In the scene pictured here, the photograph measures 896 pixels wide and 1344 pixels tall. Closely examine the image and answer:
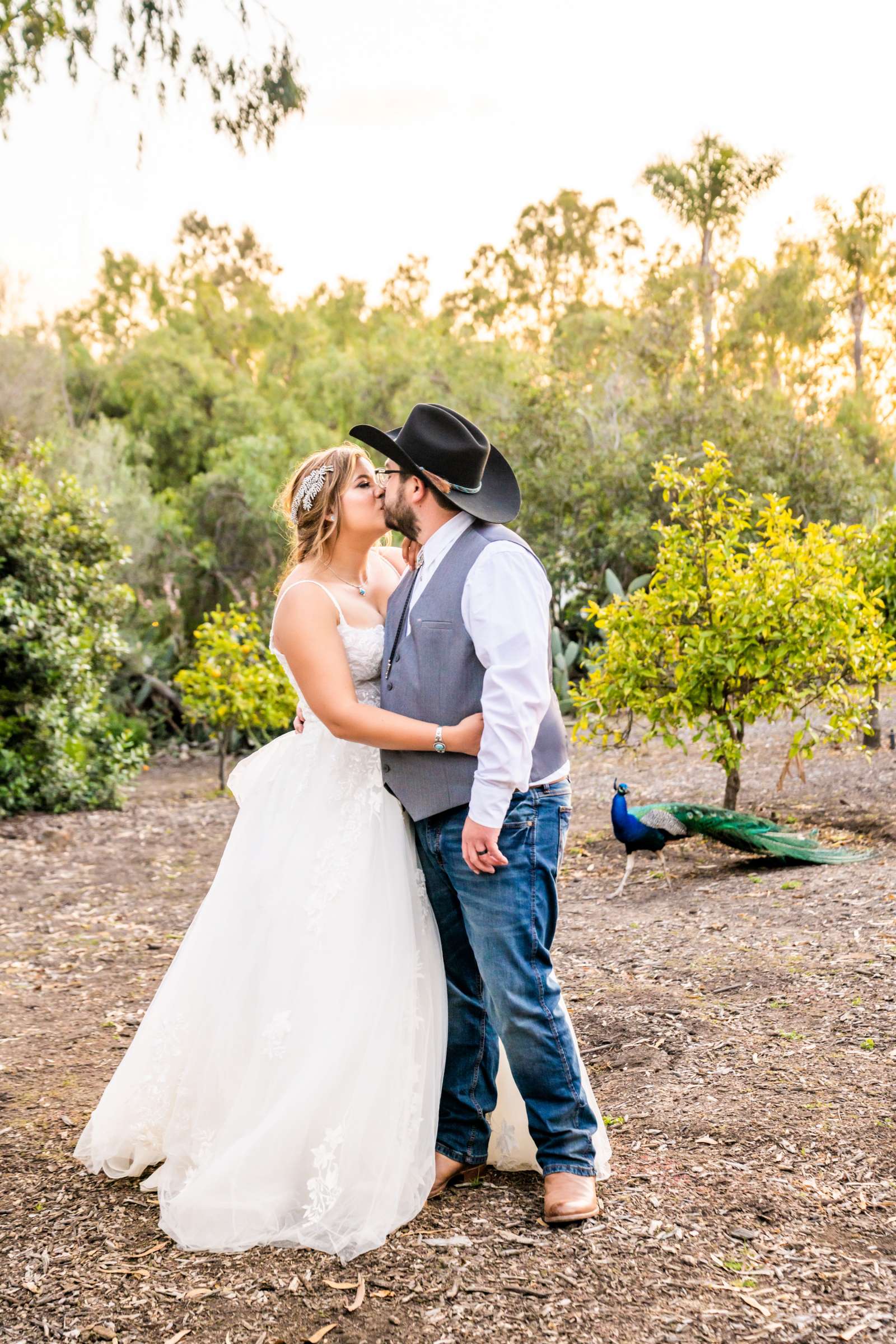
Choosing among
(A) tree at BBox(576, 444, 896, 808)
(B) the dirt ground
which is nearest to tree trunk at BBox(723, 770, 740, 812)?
(A) tree at BBox(576, 444, 896, 808)

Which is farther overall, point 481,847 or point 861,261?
point 861,261

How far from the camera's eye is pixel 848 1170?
2646 millimetres

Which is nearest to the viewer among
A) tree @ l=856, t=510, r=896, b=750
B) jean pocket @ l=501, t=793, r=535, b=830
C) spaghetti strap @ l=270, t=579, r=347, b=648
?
jean pocket @ l=501, t=793, r=535, b=830

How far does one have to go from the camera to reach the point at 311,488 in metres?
2.80

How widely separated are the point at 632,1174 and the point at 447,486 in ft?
5.68

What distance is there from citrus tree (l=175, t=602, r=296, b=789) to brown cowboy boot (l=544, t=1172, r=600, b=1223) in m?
6.79

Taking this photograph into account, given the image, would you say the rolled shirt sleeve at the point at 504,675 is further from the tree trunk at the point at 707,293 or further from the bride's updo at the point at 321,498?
the tree trunk at the point at 707,293

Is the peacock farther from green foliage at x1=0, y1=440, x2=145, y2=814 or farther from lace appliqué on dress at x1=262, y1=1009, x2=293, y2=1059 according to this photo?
green foliage at x1=0, y1=440, x2=145, y2=814

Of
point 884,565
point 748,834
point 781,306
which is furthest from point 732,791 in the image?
point 781,306

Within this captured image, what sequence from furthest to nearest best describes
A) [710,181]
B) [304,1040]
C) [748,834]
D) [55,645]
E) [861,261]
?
[861,261]
[710,181]
[55,645]
[748,834]
[304,1040]

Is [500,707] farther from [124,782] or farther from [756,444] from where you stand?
[756,444]

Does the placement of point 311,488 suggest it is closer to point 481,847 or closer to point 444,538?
point 444,538

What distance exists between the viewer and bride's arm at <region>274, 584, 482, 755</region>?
7.98ft

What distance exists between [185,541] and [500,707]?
48.1ft
